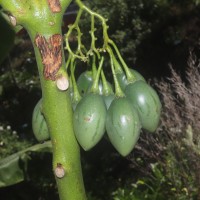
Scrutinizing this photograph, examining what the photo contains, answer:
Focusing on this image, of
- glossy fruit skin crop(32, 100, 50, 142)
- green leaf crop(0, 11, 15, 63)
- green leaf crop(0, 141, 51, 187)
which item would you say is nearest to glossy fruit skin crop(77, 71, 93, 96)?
glossy fruit skin crop(32, 100, 50, 142)

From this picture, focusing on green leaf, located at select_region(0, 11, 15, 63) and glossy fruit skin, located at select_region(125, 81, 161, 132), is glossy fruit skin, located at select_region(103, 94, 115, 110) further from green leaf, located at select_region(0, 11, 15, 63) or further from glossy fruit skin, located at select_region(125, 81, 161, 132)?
green leaf, located at select_region(0, 11, 15, 63)

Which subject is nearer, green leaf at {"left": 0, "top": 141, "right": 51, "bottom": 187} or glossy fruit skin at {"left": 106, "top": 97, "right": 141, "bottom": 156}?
glossy fruit skin at {"left": 106, "top": 97, "right": 141, "bottom": 156}

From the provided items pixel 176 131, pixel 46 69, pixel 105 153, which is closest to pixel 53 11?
pixel 46 69

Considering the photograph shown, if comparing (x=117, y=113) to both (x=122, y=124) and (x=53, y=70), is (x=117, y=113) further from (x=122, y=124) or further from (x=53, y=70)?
(x=53, y=70)

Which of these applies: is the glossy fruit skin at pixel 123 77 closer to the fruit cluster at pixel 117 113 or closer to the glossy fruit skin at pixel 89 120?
the fruit cluster at pixel 117 113

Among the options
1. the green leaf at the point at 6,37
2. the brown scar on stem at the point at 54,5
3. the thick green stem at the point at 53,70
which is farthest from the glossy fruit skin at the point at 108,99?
the green leaf at the point at 6,37

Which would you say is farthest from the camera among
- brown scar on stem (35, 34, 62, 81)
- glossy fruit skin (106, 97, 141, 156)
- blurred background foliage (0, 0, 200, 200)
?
blurred background foliage (0, 0, 200, 200)
